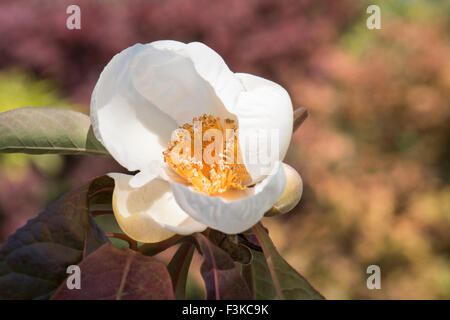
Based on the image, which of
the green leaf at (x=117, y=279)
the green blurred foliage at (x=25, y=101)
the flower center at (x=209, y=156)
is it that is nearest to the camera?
the green leaf at (x=117, y=279)

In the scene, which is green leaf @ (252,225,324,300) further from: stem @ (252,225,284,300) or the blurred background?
the blurred background

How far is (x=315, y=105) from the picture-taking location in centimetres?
276

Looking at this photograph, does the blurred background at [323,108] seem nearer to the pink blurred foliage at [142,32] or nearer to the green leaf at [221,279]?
the pink blurred foliage at [142,32]

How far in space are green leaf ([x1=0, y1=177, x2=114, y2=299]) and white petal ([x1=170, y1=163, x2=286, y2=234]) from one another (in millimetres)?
98

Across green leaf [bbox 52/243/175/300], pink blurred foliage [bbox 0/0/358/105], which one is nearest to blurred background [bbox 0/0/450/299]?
pink blurred foliage [bbox 0/0/358/105]

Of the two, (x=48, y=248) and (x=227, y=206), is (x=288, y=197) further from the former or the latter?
(x=48, y=248)

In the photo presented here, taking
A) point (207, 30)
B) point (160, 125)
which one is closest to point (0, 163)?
point (207, 30)

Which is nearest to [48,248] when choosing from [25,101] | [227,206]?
[227,206]

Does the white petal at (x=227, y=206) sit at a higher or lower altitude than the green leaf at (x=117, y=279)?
higher

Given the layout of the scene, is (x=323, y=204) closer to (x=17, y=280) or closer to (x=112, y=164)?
(x=112, y=164)

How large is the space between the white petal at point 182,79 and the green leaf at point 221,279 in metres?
0.17

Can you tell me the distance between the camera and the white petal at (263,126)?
46 cm

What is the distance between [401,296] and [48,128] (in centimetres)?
217

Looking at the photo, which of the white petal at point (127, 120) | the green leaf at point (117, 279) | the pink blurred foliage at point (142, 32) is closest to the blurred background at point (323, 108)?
the pink blurred foliage at point (142, 32)
